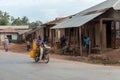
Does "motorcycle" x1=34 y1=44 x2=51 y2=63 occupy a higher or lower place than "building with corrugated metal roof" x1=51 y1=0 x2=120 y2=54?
lower

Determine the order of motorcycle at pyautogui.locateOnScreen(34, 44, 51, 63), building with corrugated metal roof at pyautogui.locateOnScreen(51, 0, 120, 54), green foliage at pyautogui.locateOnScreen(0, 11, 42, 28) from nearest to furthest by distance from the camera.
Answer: motorcycle at pyautogui.locateOnScreen(34, 44, 51, 63), building with corrugated metal roof at pyautogui.locateOnScreen(51, 0, 120, 54), green foliage at pyautogui.locateOnScreen(0, 11, 42, 28)

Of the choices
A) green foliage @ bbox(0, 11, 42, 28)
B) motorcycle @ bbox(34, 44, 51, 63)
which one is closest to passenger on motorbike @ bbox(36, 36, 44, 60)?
motorcycle @ bbox(34, 44, 51, 63)

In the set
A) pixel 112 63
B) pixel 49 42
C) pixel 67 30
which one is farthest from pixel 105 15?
pixel 49 42

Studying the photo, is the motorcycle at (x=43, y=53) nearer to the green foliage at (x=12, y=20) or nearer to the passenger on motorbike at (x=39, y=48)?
the passenger on motorbike at (x=39, y=48)

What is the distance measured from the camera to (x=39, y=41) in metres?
23.8

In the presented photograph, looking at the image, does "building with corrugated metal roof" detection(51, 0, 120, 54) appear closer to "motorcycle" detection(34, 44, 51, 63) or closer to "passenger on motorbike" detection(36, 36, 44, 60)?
"passenger on motorbike" detection(36, 36, 44, 60)

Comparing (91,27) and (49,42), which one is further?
(49,42)

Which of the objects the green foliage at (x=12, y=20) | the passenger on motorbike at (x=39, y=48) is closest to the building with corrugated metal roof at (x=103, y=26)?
the passenger on motorbike at (x=39, y=48)

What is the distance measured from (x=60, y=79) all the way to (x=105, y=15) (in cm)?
1710

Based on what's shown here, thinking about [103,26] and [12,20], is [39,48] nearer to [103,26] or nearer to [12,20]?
[103,26]

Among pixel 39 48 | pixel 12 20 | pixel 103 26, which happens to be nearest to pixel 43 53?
pixel 39 48

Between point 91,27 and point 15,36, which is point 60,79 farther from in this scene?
point 15,36

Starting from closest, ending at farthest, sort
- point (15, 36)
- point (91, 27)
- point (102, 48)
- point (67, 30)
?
point (102, 48) → point (91, 27) → point (67, 30) → point (15, 36)

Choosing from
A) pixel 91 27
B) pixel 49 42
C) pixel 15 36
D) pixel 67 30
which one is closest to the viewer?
pixel 91 27
